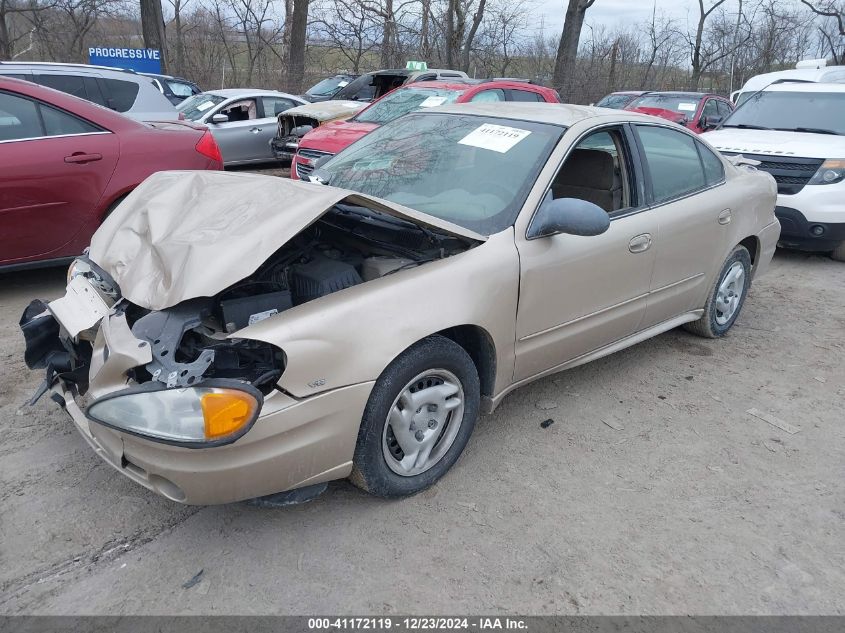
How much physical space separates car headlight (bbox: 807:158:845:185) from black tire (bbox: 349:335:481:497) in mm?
5673

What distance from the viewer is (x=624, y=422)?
3721 mm

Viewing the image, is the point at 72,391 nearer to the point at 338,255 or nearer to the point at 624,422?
the point at 338,255

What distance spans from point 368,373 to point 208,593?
967mm

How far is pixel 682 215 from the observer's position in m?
4.04

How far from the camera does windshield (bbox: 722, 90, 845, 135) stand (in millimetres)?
7699

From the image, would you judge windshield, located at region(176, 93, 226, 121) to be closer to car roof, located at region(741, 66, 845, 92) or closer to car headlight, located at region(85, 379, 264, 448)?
car roof, located at region(741, 66, 845, 92)

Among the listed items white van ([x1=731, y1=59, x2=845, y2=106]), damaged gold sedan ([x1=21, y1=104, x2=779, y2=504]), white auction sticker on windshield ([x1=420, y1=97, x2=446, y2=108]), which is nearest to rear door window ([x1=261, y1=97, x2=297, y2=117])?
white auction sticker on windshield ([x1=420, y1=97, x2=446, y2=108])

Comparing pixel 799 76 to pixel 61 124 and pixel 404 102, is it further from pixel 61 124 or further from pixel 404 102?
pixel 61 124

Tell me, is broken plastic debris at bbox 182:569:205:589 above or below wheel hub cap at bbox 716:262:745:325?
below

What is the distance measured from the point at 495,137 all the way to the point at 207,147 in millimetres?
3290

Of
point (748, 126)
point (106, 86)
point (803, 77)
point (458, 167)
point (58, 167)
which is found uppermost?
point (803, 77)

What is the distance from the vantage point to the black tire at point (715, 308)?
464cm

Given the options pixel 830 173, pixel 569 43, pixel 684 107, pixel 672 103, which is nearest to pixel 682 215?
pixel 830 173

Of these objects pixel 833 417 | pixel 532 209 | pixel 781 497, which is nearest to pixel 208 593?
pixel 532 209
